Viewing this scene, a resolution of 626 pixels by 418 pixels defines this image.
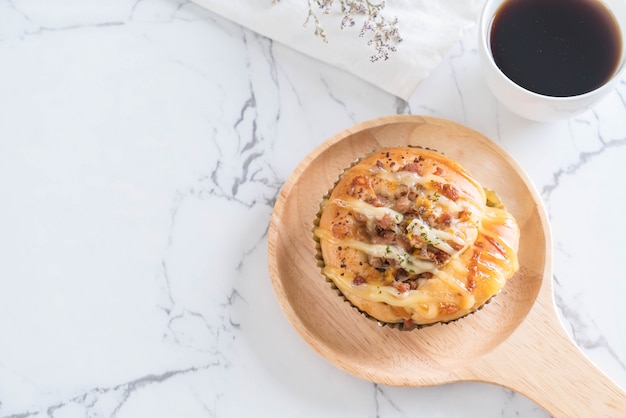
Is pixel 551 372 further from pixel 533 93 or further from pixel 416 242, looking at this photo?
pixel 533 93

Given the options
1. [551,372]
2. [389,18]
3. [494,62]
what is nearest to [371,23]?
[389,18]

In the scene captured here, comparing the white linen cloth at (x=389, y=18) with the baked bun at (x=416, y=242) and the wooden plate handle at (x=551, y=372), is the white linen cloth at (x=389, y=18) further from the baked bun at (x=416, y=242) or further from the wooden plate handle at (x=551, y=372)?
the wooden plate handle at (x=551, y=372)

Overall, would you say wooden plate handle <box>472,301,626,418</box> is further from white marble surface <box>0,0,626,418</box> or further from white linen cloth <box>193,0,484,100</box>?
white linen cloth <box>193,0,484,100</box>

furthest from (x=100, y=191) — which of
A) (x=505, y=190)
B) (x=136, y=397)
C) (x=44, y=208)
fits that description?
(x=505, y=190)

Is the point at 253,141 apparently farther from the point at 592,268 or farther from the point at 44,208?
the point at 592,268

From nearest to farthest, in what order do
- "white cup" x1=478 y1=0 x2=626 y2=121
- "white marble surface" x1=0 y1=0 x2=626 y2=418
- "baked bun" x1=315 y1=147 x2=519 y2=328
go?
"baked bun" x1=315 y1=147 x2=519 y2=328 < "white cup" x1=478 y1=0 x2=626 y2=121 < "white marble surface" x1=0 y1=0 x2=626 y2=418

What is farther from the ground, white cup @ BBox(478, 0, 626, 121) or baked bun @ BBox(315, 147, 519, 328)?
white cup @ BBox(478, 0, 626, 121)

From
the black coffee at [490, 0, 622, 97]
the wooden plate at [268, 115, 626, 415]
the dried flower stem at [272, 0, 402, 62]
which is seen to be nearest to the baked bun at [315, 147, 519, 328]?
the wooden plate at [268, 115, 626, 415]
